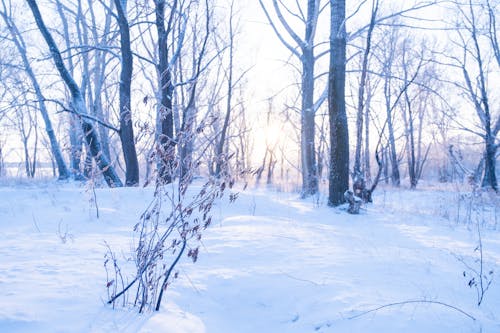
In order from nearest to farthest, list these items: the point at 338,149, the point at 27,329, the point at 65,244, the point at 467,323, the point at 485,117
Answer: the point at 27,329 → the point at 467,323 → the point at 65,244 → the point at 338,149 → the point at 485,117

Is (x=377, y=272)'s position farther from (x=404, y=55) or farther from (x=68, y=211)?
(x=404, y=55)

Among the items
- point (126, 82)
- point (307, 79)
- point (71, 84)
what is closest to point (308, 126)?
point (307, 79)

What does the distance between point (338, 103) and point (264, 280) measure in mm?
4507

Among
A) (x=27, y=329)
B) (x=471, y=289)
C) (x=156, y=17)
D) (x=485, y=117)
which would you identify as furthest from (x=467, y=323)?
(x=485, y=117)

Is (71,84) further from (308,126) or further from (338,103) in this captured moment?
(338,103)

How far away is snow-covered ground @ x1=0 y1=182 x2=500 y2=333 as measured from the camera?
6.45 ft

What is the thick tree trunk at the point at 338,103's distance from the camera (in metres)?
6.41

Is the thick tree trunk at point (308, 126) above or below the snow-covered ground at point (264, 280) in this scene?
above

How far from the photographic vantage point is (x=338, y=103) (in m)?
6.43

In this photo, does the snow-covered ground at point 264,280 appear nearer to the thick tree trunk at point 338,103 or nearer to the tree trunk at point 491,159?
the thick tree trunk at point 338,103

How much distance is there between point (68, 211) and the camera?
16.8 ft

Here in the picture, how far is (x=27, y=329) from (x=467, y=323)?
7.79ft

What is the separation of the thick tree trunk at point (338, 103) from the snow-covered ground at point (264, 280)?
1.74 metres

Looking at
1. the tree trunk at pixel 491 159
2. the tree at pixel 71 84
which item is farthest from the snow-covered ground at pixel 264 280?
the tree trunk at pixel 491 159
